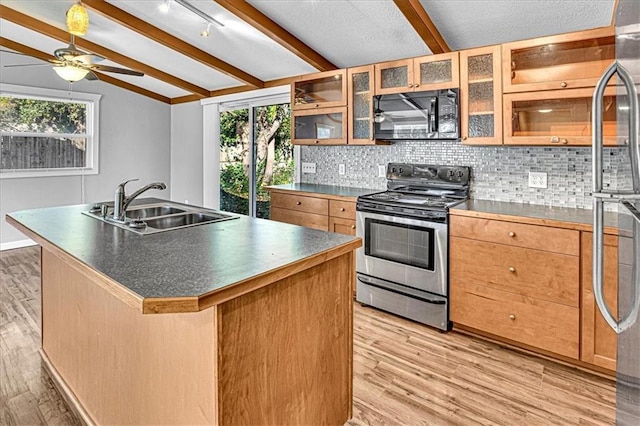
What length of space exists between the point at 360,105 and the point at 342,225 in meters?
1.08

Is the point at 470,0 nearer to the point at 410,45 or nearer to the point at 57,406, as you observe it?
the point at 410,45

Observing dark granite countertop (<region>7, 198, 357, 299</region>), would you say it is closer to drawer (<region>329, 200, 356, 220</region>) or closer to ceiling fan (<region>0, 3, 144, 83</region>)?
drawer (<region>329, 200, 356, 220</region>)

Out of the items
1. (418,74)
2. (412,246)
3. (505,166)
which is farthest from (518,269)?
(418,74)

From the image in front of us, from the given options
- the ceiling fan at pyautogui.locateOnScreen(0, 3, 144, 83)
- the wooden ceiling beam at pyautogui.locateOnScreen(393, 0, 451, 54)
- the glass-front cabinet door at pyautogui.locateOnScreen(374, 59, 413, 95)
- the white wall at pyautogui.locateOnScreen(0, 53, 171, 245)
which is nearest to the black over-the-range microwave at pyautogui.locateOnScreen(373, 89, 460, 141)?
the glass-front cabinet door at pyautogui.locateOnScreen(374, 59, 413, 95)

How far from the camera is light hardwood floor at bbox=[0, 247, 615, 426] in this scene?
1.96m

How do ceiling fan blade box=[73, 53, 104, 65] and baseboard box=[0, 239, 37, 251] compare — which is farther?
baseboard box=[0, 239, 37, 251]

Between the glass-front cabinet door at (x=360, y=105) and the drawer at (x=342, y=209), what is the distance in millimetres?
572

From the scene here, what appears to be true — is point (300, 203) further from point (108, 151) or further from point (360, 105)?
point (108, 151)

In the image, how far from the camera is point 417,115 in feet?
10.3

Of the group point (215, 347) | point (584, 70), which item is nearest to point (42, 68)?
point (215, 347)

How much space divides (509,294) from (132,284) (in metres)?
2.25

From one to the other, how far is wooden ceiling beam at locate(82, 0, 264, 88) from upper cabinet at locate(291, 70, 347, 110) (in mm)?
1004

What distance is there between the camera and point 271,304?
1.42 m

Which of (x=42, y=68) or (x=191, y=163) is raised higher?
(x=42, y=68)
